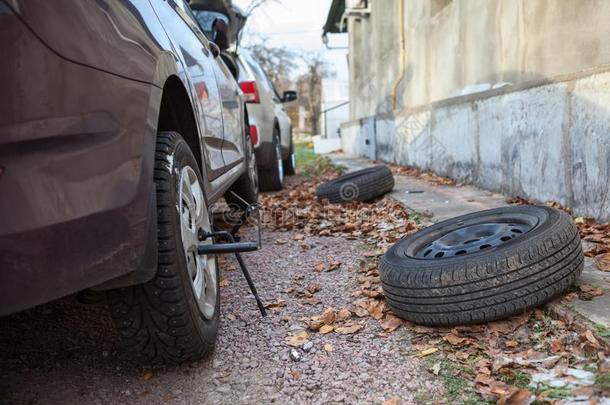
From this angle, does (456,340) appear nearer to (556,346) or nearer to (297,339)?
(556,346)

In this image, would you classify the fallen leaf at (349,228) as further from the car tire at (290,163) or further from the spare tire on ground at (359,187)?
the car tire at (290,163)

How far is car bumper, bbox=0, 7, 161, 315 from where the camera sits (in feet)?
4.15

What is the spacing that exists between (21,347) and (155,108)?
4.58 feet

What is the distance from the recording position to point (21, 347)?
7.64 feet

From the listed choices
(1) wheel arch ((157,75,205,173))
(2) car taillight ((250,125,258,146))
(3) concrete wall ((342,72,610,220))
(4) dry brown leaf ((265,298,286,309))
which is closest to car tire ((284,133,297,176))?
(3) concrete wall ((342,72,610,220))

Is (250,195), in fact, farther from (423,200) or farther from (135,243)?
(135,243)

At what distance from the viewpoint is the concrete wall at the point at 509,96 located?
3.68 meters

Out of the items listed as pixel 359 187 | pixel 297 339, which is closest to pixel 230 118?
pixel 297 339

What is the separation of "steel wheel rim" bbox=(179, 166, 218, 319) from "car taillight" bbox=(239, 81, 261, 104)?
3.89 meters

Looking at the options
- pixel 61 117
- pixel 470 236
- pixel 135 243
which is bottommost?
pixel 470 236

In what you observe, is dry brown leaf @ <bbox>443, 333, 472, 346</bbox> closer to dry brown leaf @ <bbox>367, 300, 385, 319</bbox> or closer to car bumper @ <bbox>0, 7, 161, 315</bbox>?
dry brown leaf @ <bbox>367, 300, 385, 319</bbox>

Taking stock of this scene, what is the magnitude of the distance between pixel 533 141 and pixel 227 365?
3.55 meters

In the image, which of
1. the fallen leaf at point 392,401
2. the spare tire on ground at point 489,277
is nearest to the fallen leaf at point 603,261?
the spare tire on ground at point 489,277

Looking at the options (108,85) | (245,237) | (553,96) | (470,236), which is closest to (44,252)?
(108,85)
